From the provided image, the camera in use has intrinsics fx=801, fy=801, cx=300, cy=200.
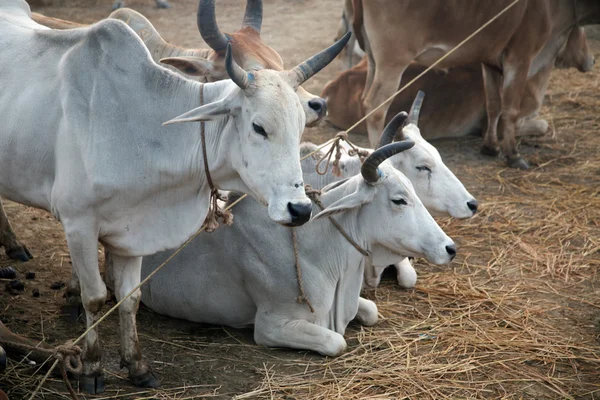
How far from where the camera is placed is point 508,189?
6.36 m

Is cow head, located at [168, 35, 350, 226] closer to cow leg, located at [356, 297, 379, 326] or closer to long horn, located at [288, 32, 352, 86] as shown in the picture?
long horn, located at [288, 32, 352, 86]

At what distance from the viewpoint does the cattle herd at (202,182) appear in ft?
10.6

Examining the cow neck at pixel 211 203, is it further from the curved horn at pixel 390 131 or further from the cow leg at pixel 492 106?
the cow leg at pixel 492 106

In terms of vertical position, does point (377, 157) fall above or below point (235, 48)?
below

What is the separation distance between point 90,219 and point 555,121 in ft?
18.8

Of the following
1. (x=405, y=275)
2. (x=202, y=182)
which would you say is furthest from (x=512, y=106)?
(x=202, y=182)

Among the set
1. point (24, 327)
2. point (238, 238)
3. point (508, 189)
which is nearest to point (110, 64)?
point (238, 238)

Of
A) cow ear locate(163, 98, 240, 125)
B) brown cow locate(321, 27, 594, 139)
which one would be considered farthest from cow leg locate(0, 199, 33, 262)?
brown cow locate(321, 27, 594, 139)

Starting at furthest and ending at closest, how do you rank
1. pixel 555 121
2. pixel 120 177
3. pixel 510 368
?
pixel 555 121, pixel 510 368, pixel 120 177

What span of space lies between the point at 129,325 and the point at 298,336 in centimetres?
83

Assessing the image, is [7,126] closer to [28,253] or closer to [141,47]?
[141,47]

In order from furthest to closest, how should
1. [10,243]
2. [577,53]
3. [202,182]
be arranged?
1. [577,53]
2. [10,243]
3. [202,182]

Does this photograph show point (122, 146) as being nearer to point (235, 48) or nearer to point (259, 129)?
point (259, 129)

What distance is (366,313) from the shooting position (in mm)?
4277
